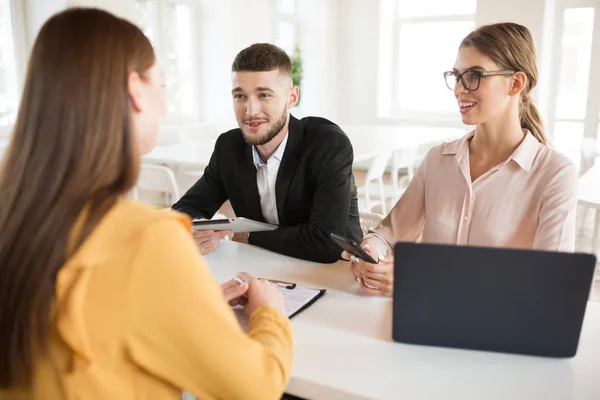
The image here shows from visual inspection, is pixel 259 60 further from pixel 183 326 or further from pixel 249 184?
pixel 183 326

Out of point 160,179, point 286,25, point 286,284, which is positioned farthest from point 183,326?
point 286,25

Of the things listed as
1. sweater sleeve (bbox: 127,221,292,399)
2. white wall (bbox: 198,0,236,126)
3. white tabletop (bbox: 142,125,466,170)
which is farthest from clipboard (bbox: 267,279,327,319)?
white wall (bbox: 198,0,236,126)

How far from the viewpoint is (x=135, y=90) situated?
0.81m

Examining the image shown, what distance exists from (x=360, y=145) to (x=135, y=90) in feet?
13.0

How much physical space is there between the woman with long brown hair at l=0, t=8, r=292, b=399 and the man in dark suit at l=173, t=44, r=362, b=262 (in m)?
1.07

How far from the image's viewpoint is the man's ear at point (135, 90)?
798mm

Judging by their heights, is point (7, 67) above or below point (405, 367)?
above

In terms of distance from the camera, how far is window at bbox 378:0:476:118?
301 inches

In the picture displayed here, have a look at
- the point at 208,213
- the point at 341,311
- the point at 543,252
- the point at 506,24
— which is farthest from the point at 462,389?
the point at 208,213

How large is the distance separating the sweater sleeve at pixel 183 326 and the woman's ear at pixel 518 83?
125 centimetres

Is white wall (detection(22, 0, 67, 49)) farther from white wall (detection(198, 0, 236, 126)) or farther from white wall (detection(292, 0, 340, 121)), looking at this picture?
white wall (detection(292, 0, 340, 121))

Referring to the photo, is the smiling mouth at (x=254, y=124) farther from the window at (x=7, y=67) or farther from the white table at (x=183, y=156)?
the window at (x=7, y=67)

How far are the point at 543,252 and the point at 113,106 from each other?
77cm


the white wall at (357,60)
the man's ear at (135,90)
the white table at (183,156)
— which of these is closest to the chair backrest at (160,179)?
the white table at (183,156)
